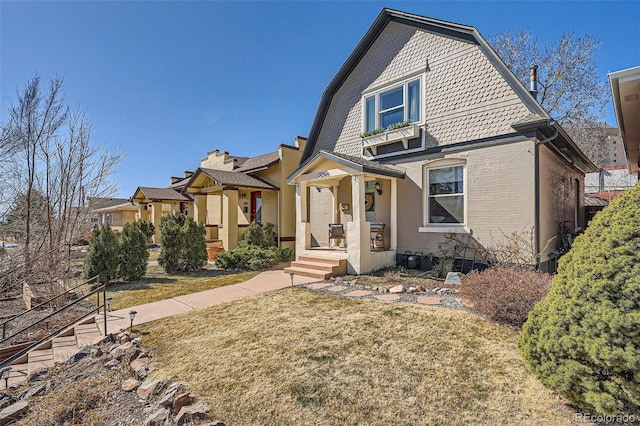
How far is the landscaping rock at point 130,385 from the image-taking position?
11.3ft

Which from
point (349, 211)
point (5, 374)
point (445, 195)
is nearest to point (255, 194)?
point (349, 211)

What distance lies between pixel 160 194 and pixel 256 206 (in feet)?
31.6

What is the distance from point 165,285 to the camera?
8.49 metres

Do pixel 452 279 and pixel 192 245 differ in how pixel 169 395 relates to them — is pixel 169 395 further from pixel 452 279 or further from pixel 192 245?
pixel 192 245

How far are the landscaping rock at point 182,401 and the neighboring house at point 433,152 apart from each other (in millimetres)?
6262

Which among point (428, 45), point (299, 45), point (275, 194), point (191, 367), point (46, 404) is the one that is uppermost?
point (299, 45)

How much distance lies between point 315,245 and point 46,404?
9929 millimetres

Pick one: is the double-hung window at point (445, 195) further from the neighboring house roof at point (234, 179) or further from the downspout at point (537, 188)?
the neighboring house roof at point (234, 179)

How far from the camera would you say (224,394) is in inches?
120

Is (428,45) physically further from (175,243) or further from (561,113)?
(561,113)

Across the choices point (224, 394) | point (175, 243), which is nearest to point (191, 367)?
point (224, 394)

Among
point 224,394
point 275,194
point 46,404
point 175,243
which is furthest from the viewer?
point 275,194

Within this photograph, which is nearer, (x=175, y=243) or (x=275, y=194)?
(x=175, y=243)

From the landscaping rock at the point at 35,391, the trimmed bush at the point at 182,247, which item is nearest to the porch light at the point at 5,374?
the landscaping rock at the point at 35,391
